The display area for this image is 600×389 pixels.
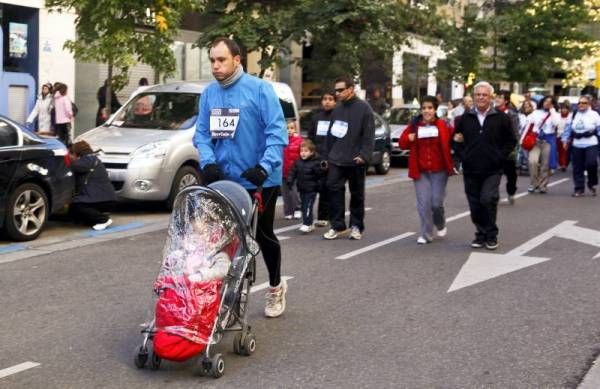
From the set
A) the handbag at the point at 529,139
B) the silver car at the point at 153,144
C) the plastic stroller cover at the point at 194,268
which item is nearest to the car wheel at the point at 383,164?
the handbag at the point at 529,139

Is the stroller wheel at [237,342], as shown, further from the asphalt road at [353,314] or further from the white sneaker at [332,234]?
the white sneaker at [332,234]

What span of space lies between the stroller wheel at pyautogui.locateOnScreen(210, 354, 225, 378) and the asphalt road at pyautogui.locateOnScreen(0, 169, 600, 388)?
57 millimetres

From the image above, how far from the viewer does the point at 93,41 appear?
15508 mm

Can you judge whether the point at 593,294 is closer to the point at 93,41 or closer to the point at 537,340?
the point at 537,340

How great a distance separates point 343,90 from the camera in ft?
35.0

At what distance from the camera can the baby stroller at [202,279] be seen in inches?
206

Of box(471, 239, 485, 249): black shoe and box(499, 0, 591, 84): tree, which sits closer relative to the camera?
box(471, 239, 485, 249): black shoe

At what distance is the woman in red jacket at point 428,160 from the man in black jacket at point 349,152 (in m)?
0.48

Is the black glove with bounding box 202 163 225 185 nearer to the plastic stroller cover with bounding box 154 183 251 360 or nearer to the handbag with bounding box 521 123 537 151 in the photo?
the plastic stroller cover with bounding box 154 183 251 360

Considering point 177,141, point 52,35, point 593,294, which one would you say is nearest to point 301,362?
point 593,294

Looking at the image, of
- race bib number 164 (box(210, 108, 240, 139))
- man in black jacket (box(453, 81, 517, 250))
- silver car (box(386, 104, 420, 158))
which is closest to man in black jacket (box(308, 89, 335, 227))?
man in black jacket (box(453, 81, 517, 250))

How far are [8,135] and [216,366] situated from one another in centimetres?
605

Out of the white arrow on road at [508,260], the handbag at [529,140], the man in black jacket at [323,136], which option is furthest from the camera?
the handbag at [529,140]

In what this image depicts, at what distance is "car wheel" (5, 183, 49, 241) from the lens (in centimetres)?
1017
